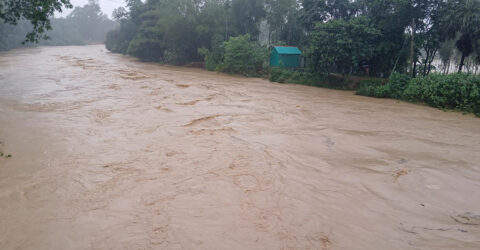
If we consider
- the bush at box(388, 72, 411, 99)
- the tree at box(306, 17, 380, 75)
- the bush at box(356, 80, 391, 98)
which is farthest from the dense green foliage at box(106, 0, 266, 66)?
the bush at box(388, 72, 411, 99)

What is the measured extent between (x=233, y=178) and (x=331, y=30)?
13.8 m

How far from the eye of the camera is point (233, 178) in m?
5.70

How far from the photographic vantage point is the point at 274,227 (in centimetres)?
416

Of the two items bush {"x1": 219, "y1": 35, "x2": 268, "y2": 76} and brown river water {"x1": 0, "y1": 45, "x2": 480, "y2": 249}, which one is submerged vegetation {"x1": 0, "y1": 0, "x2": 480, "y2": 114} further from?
brown river water {"x1": 0, "y1": 45, "x2": 480, "y2": 249}

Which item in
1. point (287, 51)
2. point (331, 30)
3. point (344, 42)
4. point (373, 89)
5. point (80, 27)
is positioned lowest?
point (373, 89)

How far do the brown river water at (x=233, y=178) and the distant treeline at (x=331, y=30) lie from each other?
19.5 feet

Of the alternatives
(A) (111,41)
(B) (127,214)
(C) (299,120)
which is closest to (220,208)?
(B) (127,214)

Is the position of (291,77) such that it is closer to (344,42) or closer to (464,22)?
(344,42)

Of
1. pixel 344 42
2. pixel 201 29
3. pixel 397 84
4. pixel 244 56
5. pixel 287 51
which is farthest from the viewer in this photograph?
pixel 201 29

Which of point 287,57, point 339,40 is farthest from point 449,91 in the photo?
point 287,57

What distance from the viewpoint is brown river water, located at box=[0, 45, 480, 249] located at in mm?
4023

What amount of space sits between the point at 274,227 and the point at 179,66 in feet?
87.5

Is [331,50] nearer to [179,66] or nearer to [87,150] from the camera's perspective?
[87,150]

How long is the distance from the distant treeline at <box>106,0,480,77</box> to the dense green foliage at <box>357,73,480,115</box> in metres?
1.30
